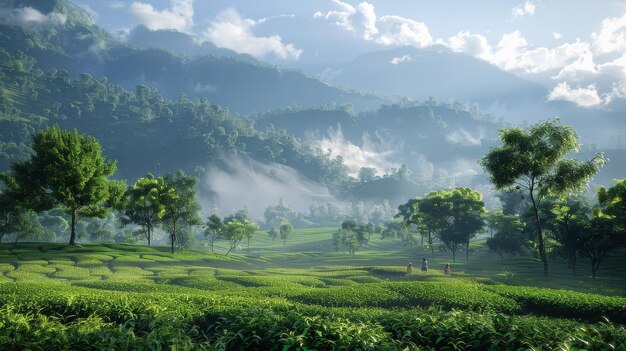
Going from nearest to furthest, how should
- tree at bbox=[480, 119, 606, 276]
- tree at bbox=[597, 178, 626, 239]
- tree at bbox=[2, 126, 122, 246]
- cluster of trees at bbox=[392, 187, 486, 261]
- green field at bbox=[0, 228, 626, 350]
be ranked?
green field at bbox=[0, 228, 626, 350] < tree at bbox=[480, 119, 606, 276] < tree at bbox=[597, 178, 626, 239] < tree at bbox=[2, 126, 122, 246] < cluster of trees at bbox=[392, 187, 486, 261]

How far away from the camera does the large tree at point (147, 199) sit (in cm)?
6322

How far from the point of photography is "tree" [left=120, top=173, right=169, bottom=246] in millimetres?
63250

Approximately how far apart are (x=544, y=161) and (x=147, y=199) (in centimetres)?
5641

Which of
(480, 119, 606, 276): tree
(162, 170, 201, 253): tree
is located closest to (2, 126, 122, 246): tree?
(162, 170, 201, 253): tree

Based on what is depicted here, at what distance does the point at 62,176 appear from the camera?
154 ft

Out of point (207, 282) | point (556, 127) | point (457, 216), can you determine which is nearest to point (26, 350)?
point (207, 282)

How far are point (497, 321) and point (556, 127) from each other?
30137 millimetres

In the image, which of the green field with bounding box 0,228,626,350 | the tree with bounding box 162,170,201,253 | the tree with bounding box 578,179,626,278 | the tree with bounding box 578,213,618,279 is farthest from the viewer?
the tree with bounding box 162,170,201,253

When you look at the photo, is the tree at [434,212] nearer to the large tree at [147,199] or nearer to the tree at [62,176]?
the large tree at [147,199]

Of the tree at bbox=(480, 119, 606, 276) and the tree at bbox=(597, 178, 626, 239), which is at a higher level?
the tree at bbox=(480, 119, 606, 276)

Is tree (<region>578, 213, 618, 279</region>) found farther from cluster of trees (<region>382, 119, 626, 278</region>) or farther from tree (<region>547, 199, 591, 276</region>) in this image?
tree (<region>547, 199, 591, 276</region>)

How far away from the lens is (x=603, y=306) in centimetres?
1958

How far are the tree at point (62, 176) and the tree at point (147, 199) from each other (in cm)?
1035

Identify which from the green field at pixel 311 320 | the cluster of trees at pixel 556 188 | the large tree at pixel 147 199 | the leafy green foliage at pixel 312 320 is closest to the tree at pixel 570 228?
the cluster of trees at pixel 556 188
